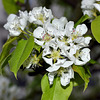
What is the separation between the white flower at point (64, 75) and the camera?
71cm

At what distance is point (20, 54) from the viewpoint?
72cm

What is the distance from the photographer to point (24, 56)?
0.67 meters

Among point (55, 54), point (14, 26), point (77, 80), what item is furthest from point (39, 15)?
point (77, 80)

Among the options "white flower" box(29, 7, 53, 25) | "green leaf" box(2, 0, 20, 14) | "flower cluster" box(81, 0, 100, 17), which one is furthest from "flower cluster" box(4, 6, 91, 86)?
"green leaf" box(2, 0, 20, 14)

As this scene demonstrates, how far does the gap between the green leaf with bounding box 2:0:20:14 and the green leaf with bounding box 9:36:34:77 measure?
0.81 metres

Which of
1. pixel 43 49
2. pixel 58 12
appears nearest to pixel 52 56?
pixel 43 49

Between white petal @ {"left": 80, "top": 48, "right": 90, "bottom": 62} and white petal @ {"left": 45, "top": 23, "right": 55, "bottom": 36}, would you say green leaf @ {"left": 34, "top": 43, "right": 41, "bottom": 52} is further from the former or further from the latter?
white petal @ {"left": 80, "top": 48, "right": 90, "bottom": 62}

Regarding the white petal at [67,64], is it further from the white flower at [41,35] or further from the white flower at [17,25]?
the white flower at [17,25]

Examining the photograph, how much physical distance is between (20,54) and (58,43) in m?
0.16

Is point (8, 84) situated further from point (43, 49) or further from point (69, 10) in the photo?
point (43, 49)

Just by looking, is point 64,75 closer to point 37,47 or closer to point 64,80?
point 64,80

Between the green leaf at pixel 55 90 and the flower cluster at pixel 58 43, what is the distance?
3cm

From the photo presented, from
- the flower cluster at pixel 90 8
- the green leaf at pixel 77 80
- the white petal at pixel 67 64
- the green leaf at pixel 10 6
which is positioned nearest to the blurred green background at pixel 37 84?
the green leaf at pixel 10 6

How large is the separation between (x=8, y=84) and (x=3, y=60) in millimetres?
1374
